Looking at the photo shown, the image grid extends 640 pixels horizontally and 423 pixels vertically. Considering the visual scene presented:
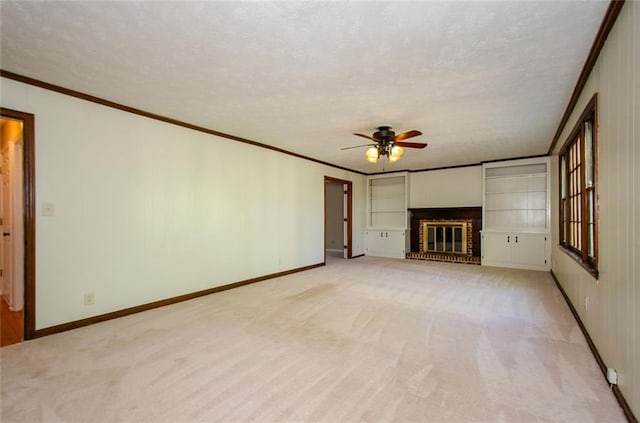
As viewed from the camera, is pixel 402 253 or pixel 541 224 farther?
pixel 402 253

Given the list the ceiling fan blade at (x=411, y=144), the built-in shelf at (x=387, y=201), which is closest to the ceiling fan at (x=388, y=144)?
the ceiling fan blade at (x=411, y=144)

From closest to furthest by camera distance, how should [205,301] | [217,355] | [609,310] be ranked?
[609,310], [217,355], [205,301]

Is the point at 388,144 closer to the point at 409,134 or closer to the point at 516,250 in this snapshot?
the point at 409,134

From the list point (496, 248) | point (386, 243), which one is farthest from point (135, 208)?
point (496, 248)

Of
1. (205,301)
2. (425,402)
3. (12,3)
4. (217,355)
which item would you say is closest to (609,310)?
(425,402)

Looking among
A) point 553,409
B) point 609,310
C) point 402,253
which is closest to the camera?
point 553,409

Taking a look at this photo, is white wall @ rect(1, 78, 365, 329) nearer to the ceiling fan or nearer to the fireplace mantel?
the ceiling fan

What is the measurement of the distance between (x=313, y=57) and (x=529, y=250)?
252 inches

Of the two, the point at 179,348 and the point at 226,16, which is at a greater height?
the point at 226,16

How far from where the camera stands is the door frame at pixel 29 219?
2.83 meters

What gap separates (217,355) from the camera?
2.51 meters

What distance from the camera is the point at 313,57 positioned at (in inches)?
96.3

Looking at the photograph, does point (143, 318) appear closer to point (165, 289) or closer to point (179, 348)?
point (165, 289)

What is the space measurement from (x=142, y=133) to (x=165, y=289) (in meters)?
1.98
